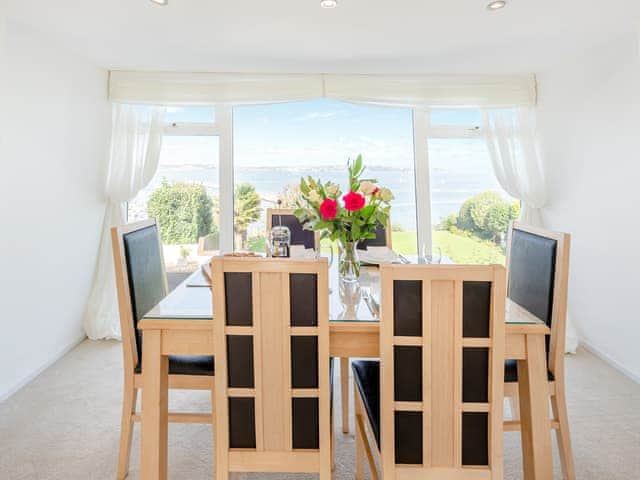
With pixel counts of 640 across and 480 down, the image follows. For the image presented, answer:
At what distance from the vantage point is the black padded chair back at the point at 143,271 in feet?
5.70

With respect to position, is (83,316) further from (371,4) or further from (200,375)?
(371,4)

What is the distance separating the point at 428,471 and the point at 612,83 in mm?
2968

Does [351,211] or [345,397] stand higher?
[351,211]

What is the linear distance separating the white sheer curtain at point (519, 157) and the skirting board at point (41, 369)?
3.92m

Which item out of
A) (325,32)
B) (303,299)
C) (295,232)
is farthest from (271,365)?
(325,32)

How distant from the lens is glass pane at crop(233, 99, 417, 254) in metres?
3.75

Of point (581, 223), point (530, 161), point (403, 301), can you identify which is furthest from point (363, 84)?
point (403, 301)

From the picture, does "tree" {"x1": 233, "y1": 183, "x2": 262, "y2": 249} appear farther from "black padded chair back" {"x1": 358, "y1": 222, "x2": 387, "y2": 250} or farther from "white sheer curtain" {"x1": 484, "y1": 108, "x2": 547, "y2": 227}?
"white sheer curtain" {"x1": 484, "y1": 108, "x2": 547, "y2": 227}

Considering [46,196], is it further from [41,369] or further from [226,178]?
[226,178]

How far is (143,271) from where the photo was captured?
1.89 m

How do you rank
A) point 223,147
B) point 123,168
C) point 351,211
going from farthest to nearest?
point 223,147
point 123,168
point 351,211

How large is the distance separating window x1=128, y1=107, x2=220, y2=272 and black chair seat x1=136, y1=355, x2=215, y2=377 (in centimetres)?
210

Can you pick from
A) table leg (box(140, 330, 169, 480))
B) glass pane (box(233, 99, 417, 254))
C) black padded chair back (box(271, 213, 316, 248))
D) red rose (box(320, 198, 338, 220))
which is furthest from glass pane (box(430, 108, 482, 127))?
table leg (box(140, 330, 169, 480))

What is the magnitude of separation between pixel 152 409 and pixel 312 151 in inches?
112
